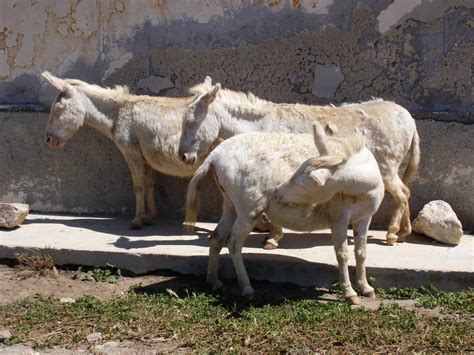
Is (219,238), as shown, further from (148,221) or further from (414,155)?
(414,155)

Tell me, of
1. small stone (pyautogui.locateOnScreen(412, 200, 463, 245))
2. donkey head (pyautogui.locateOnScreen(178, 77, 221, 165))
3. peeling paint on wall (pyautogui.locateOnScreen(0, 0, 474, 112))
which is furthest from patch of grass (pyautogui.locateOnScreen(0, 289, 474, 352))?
peeling paint on wall (pyautogui.locateOnScreen(0, 0, 474, 112))

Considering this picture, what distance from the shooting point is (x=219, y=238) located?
17.9ft

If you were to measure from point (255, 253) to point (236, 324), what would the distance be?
133 centimetres

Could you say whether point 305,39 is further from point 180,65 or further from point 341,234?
point 341,234

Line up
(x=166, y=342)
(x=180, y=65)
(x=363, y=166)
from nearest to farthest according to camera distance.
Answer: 1. (x=166, y=342)
2. (x=363, y=166)
3. (x=180, y=65)

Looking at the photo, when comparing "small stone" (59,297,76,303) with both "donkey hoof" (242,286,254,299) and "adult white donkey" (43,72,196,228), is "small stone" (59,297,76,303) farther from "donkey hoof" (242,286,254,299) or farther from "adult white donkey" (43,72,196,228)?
"adult white donkey" (43,72,196,228)

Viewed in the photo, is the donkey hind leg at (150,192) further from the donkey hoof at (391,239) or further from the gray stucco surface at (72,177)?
the donkey hoof at (391,239)

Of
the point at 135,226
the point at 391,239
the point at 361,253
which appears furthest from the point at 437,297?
the point at 135,226

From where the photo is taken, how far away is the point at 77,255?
20.1ft

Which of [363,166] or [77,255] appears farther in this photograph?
[77,255]

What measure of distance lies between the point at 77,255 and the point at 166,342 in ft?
6.25

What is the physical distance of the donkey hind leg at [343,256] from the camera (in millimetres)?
5098

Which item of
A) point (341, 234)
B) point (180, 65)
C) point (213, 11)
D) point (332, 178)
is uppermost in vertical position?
point (213, 11)

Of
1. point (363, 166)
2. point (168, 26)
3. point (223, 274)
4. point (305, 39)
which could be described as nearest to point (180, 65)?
point (168, 26)
